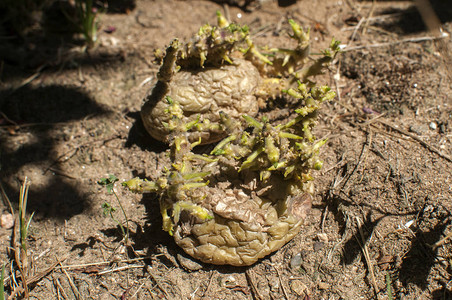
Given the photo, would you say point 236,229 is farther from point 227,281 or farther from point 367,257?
point 367,257

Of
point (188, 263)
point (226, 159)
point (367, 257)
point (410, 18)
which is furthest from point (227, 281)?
point (410, 18)

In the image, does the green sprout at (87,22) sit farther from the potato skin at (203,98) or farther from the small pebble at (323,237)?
the small pebble at (323,237)

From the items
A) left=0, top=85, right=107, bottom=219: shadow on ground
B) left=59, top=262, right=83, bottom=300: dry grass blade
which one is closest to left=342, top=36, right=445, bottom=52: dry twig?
left=0, top=85, right=107, bottom=219: shadow on ground

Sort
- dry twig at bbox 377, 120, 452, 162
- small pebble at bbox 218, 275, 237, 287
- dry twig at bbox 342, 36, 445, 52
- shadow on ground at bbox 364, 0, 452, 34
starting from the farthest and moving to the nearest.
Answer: shadow on ground at bbox 364, 0, 452, 34 < dry twig at bbox 342, 36, 445, 52 < dry twig at bbox 377, 120, 452, 162 < small pebble at bbox 218, 275, 237, 287

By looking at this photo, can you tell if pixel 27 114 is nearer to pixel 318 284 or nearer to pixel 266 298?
pixel 266 298

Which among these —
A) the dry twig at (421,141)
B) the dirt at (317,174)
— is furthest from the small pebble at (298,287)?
the dry twig at (421,141)

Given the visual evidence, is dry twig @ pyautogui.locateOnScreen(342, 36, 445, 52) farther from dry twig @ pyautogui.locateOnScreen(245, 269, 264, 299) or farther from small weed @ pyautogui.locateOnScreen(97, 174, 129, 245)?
small weed @ pyautogui.locateOnScreen(97, 174, 129, 245)

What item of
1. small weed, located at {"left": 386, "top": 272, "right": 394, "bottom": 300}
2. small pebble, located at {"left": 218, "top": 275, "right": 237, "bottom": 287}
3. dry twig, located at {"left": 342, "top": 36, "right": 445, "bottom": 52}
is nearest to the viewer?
small weed, located at {"left": 386, "top": 272, "right": 394, "bottom": 300}
